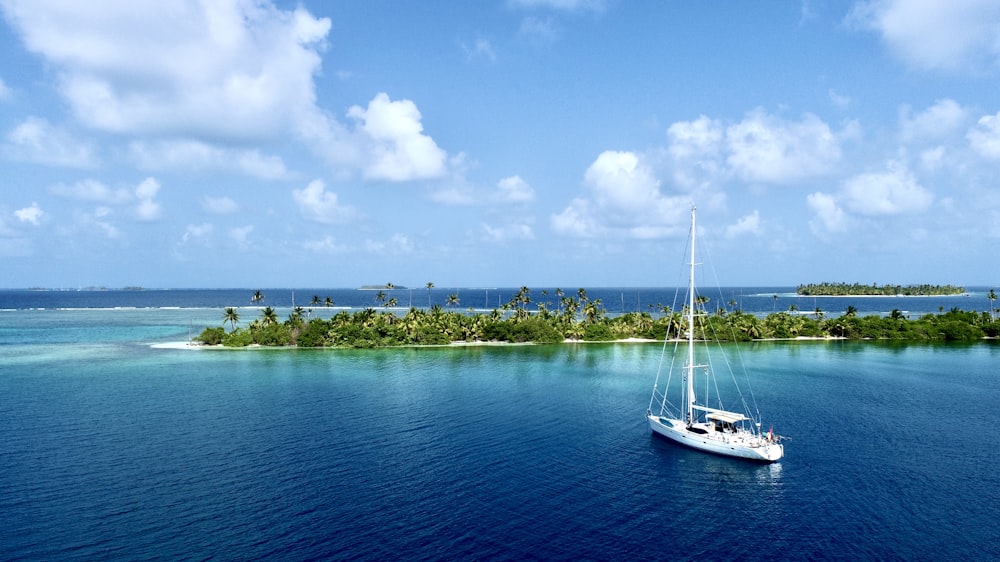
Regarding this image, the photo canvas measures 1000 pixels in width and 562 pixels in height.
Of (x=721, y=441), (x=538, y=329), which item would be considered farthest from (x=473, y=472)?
(x=538, y=329)

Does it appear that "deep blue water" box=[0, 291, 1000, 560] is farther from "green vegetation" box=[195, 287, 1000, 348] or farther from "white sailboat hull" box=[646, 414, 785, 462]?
"green vegetation" box=[195, 287, 1000, 348]

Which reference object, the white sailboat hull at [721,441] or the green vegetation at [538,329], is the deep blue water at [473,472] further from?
the green vegetation at [538,329]

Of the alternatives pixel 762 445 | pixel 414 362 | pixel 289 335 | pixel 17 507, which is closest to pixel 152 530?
pixel 17 507

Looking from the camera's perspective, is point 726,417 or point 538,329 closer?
point 726,417

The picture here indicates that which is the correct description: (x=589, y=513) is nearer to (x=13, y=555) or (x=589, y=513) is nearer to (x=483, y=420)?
(x=483, y=420)

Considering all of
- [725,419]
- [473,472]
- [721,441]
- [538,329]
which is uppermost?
[538,329]

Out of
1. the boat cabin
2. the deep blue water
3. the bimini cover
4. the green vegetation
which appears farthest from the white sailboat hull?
the green vegetation

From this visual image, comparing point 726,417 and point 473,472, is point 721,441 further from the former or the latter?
point 473,472
